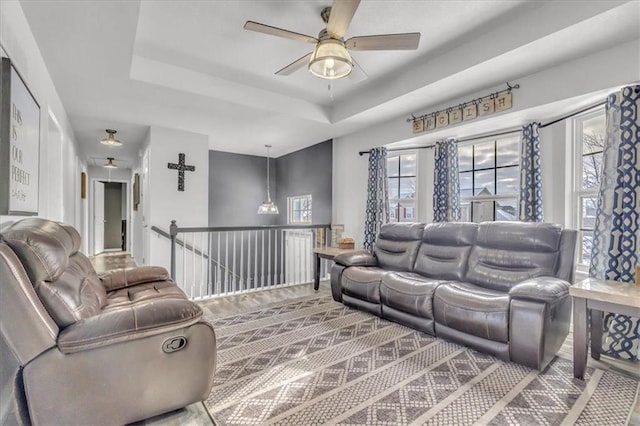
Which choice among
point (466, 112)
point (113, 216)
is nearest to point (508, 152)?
point (466, 112)

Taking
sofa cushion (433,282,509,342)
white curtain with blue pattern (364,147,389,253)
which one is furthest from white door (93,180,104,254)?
sofa cushion (433,282,509,342)

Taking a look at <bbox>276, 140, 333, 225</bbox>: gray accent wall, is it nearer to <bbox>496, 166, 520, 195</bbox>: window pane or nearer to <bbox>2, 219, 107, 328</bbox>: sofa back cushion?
<bbox>496, 166, 520, 195</bbox>: window pane

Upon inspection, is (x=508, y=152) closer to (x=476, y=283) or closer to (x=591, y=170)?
(x=591, y=170)

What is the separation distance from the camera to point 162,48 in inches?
121

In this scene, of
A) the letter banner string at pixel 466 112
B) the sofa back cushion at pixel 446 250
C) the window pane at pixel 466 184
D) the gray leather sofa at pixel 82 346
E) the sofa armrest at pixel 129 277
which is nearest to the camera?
the gray leather sofa at pixel 82 346

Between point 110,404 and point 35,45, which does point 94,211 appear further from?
point 110,404

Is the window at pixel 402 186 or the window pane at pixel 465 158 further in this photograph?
the window at pixel 402 186

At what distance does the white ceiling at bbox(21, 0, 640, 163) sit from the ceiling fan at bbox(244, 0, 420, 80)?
14.4 inches

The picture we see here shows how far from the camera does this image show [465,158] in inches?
170

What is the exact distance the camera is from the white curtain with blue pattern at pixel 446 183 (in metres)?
4.12

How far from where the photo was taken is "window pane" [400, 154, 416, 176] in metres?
4.82

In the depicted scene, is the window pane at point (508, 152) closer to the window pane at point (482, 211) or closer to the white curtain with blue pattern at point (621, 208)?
the window pane at point (482, 211)

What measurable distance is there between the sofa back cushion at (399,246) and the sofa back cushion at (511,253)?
652mm

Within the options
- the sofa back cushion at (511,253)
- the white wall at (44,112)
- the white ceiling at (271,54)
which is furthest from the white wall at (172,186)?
the sofa back cushion at (511,253)
